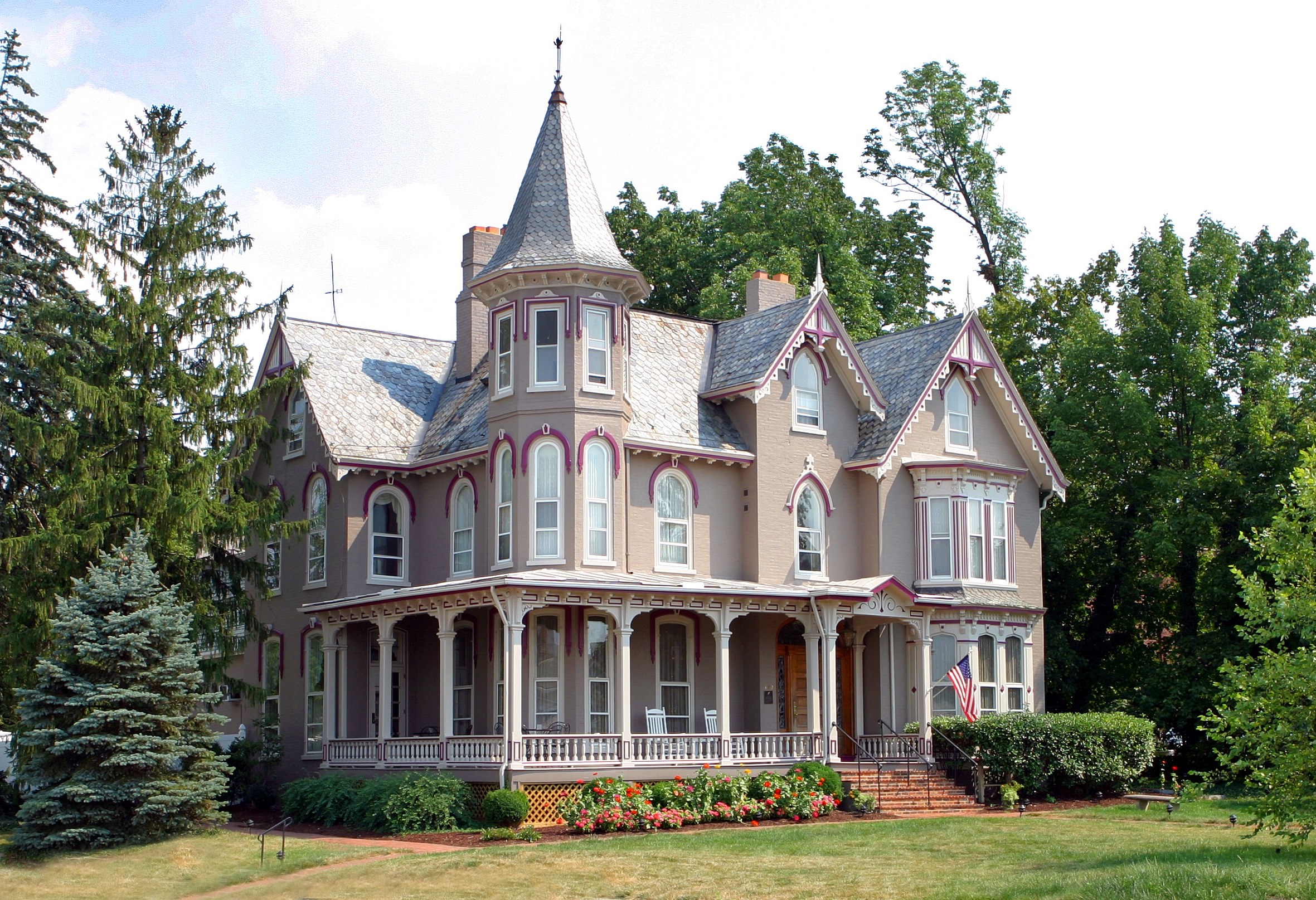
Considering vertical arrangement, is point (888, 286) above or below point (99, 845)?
above

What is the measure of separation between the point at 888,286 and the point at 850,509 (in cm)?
1684

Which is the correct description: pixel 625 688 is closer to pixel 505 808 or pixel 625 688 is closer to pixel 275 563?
pixel 505 808

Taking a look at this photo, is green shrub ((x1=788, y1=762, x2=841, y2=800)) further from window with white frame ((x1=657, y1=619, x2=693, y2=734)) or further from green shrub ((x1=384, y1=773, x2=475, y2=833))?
green shrub ((x1=384, y1=773, x2=475, y2=833))

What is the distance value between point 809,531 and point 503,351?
26.2 ft

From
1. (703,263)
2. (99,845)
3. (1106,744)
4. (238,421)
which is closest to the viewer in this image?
(99,845)

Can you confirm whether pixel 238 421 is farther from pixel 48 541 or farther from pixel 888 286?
pixel 888 286

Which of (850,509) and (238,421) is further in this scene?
(850,509)

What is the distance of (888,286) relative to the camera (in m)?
49.3

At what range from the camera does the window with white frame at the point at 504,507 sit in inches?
1198

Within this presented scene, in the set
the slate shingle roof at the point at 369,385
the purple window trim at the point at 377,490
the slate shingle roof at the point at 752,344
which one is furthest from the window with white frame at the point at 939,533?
the slate shingle roof at the point at 369,385

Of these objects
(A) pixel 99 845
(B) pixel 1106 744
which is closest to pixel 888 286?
(B) pixel 1106 744

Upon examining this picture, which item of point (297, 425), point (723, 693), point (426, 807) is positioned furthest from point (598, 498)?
point (297, 425)

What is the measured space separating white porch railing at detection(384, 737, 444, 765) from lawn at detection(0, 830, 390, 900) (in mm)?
4131

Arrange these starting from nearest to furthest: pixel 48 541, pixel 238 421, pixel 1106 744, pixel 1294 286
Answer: pixel 48 541 → pixel 238 421 → pixel 1106 744 → pixel 1294 286
